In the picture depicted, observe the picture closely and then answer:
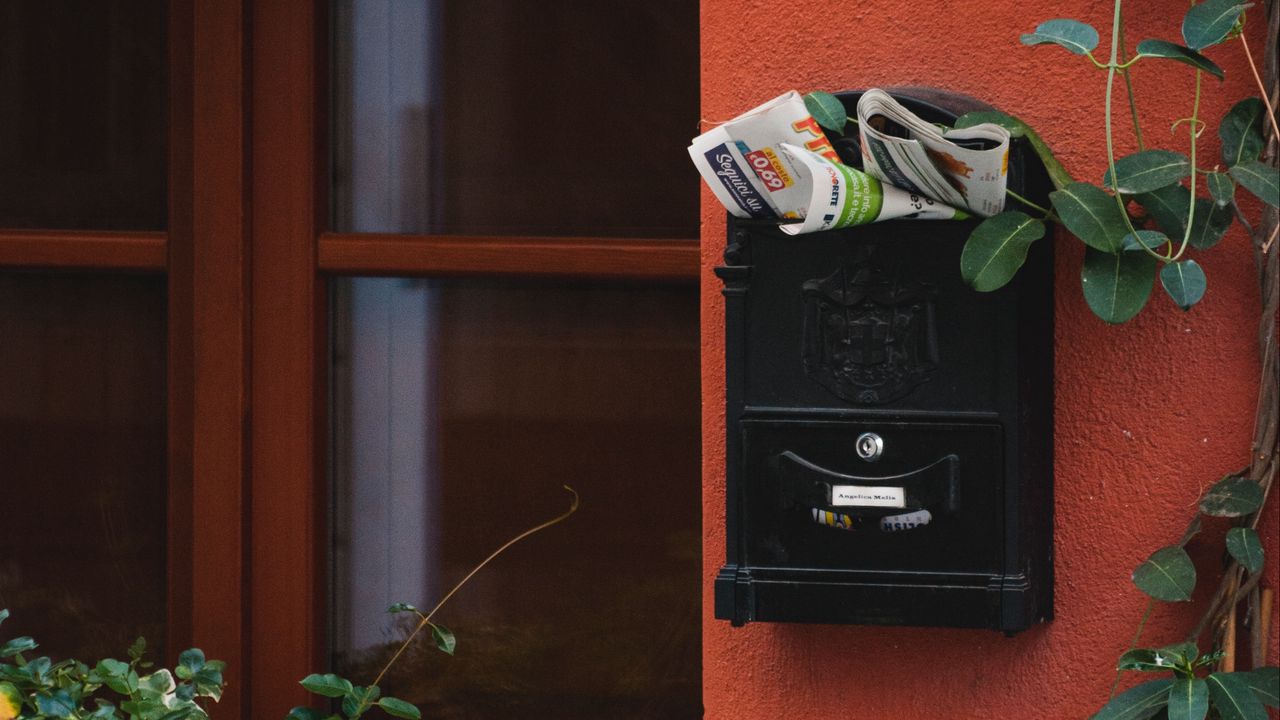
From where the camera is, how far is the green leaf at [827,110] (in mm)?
1752

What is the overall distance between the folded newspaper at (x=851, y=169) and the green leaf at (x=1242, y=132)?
0.96 feet

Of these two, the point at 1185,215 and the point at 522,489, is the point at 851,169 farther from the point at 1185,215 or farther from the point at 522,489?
the point at 522,489

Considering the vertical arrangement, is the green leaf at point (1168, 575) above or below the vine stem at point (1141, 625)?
above

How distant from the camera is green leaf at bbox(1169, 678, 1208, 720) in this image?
5.32 ft

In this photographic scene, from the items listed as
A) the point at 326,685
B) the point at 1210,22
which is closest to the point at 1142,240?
the point at 1210,22

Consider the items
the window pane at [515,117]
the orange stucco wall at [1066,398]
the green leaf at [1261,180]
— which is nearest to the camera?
the green leaf at [1261,180]

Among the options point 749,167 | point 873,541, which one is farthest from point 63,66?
point 873,541

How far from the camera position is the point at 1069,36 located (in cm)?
167

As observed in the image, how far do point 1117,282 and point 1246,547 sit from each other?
1.26ft

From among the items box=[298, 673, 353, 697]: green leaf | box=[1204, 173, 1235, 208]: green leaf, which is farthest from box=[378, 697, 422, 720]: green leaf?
box=[1204, 173, 1235, 208]: green leaf

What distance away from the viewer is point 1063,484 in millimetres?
1876

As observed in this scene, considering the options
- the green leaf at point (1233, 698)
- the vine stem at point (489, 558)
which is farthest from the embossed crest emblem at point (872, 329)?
the vine stem at point (489, 558)

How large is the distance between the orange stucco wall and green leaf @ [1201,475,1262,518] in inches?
2.6

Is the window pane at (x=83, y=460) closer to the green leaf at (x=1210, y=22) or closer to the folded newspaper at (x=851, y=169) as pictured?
the folded newspaper at (x=851, y=169)
